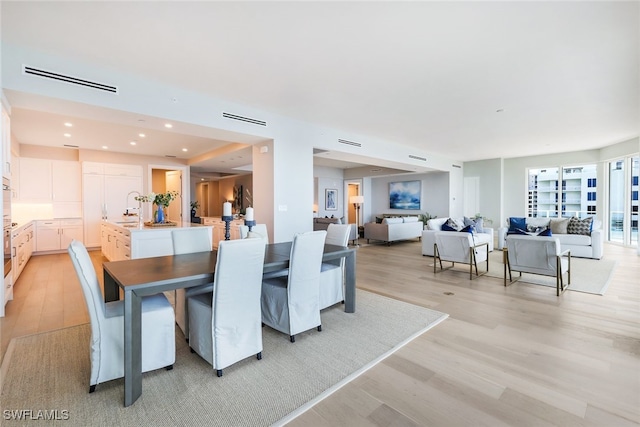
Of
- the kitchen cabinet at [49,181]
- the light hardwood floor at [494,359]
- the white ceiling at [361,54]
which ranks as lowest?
the light hardwood floor at [494,359]

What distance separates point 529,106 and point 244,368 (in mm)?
5588

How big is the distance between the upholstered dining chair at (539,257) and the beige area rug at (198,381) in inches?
94.8

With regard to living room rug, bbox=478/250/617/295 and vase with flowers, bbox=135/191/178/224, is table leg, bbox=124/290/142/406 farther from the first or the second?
living room rug, bbox=478/250/617/295

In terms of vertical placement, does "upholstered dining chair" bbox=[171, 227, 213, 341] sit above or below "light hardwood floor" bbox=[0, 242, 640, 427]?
above

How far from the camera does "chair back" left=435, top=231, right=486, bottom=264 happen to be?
16.4 feet

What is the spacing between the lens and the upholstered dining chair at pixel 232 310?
6.91 ft

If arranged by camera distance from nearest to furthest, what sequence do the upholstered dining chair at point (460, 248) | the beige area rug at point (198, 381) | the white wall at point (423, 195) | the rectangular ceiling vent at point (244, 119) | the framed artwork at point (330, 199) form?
1. the beige area rug at point (198, 381)
2. the rectangular ceiling vent at point (244, 119)
3. the upholstered dining chair at point (460, 248)
4. the white wall at point (423, 195)
5. the framed artwork at point (330, 199)

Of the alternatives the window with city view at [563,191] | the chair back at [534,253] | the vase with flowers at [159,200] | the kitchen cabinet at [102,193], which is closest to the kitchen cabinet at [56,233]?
the kitchen cabinet at [102,193]

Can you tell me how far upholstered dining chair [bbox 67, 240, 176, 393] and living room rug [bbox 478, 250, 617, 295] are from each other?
4.97m

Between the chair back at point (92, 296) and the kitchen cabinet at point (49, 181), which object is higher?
the kitchen cabinet at point (49, 181)

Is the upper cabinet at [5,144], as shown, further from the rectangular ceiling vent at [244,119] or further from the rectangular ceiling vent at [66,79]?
the rectangular ceiling vent at [244,119]

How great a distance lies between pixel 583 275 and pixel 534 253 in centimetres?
158

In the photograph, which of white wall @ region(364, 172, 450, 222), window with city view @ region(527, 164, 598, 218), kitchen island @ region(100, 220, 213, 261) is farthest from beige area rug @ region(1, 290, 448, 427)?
window with city view @ region(527, 164, 598, 218)

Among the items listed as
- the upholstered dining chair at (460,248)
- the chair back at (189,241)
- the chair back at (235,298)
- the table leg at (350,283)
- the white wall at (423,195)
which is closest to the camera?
the chair back at (235,298)
